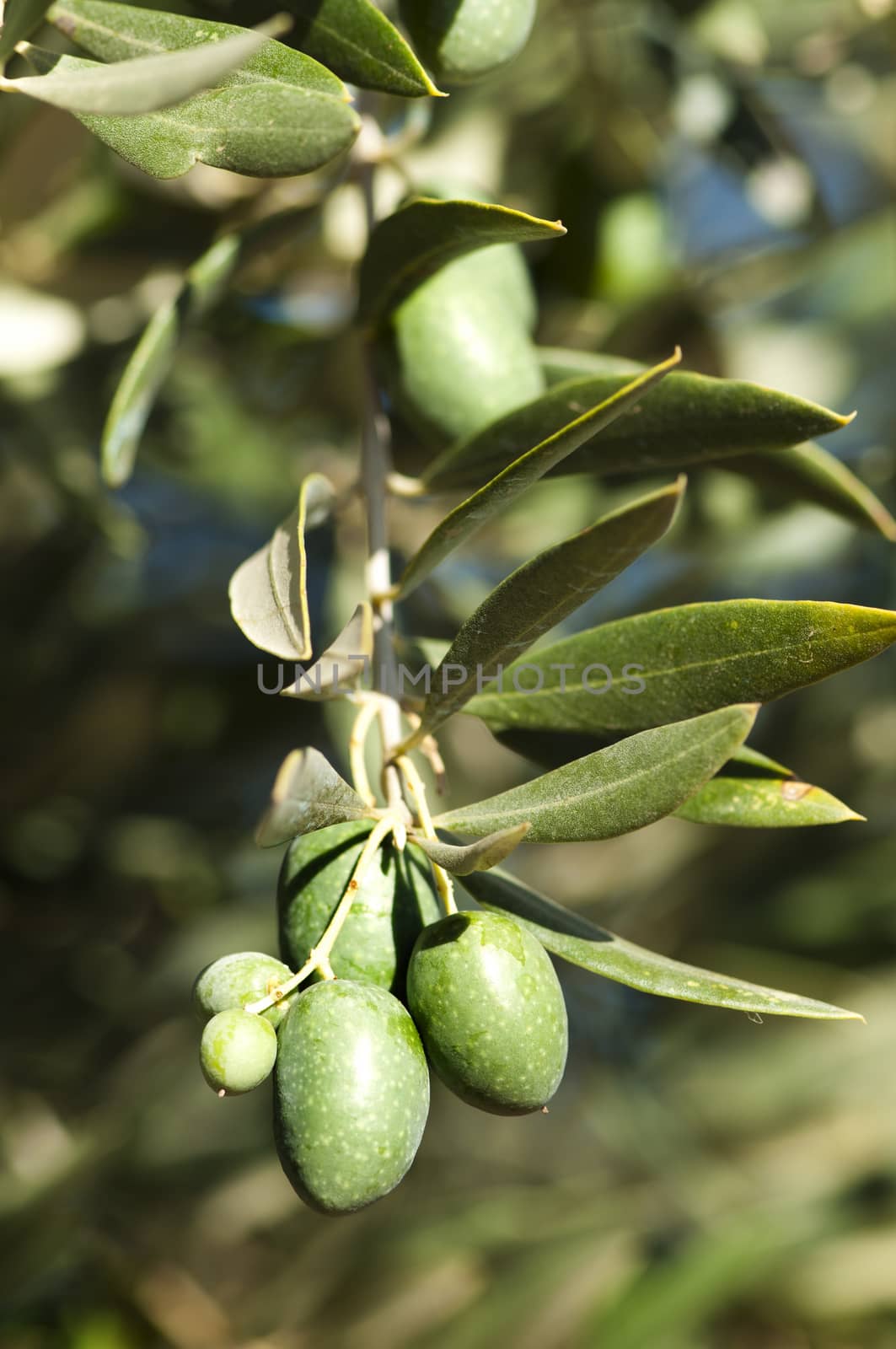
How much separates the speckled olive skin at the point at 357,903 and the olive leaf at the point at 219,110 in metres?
0.40

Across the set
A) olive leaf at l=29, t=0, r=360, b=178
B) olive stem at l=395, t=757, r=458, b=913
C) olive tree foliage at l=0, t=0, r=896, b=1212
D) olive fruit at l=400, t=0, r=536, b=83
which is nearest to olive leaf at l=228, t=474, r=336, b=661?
olive tree foliage at l=0, t=0, r=896, b=1212

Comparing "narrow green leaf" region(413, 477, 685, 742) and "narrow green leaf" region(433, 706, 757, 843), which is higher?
"narrow green leaf" region(413, 477, 685, 742)

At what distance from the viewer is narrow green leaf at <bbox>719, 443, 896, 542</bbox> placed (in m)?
0.91

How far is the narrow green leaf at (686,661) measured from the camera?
66cm

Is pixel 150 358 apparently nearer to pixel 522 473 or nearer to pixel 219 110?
pixel 219 110

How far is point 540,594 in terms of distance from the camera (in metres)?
0.65

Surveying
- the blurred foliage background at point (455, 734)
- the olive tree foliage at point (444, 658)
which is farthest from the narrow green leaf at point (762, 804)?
the blurred foliage background at point (455, 734)

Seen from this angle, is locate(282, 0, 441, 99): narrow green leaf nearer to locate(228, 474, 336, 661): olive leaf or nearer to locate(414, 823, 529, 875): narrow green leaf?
locate(228, 474, 336, 661): olive leaf

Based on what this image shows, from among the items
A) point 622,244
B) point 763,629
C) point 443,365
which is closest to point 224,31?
point 443,365

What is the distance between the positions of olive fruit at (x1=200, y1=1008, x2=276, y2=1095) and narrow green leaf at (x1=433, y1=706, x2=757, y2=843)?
0.18 m

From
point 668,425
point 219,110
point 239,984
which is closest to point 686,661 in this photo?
point 668,425

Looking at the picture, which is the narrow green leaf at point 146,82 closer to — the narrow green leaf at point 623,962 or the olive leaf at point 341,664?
the olive leaf at point 341,664

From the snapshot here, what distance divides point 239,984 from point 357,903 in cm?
9

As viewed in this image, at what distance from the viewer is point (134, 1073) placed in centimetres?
174
